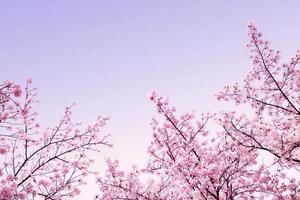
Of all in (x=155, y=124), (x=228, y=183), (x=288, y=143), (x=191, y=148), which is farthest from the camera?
(x=155, y=124)

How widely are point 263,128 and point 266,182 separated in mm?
2635

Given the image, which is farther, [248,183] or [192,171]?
[248,183]

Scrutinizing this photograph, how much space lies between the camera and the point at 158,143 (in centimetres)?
1231

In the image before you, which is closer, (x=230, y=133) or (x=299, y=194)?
(x=230, y=133)

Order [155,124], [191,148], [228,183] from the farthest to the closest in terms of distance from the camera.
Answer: [155,124]
[191,148]
[228,183]

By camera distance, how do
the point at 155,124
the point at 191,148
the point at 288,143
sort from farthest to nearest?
the point at 155,124 → the point at 191,148 → the point at 288,143

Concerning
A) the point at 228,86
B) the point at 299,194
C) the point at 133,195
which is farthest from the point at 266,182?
the point at 133,195

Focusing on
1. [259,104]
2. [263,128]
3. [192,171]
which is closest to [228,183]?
[192,171]

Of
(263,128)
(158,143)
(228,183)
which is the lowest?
(228,183)

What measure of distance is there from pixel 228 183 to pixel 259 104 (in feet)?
9.06

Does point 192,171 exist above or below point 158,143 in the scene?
below

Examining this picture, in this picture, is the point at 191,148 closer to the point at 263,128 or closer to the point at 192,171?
the point at 192,171

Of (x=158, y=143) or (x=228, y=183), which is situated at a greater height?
(x=158, y=143)

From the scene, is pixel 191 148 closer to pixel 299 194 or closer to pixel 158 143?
pixel 158 143
